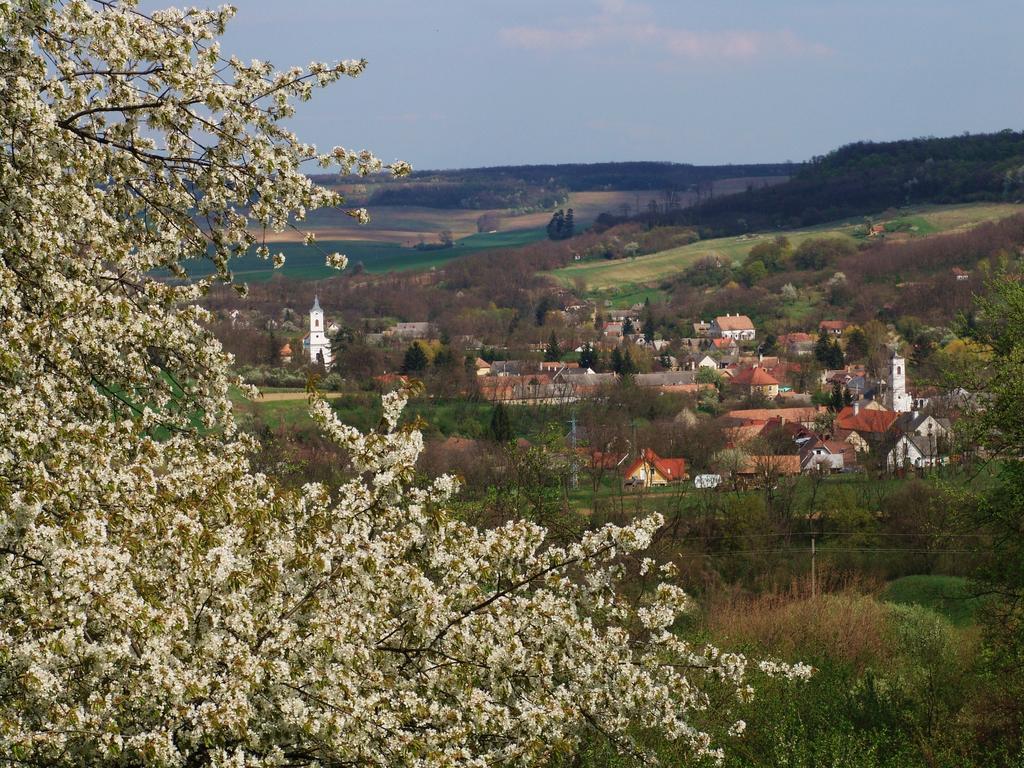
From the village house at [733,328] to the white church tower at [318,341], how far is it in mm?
52098

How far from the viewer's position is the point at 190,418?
9.93 meters

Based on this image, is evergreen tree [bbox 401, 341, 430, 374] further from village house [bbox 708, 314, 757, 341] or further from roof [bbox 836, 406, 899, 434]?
village house [bbox 708, 314, 757, 341]

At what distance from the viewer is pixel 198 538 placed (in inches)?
265

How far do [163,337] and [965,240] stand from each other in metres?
174

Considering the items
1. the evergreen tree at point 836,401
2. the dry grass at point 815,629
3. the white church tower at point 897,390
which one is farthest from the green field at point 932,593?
the white church tower at point 897,390

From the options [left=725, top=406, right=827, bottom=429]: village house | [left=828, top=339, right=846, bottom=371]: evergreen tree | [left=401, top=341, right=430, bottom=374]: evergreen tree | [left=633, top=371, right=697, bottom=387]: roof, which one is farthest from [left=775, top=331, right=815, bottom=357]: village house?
[left=401, top=341, right=430, bottom=374]: evergreen tree

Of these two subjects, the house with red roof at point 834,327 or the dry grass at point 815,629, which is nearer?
the dry grass at point 815,629

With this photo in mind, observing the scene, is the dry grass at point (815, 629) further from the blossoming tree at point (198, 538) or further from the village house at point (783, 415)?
the village house at point (783, 415)

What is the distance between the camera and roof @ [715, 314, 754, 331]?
159625 millimetres

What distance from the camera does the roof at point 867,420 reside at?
262 ft

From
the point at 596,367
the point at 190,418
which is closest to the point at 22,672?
the point at 190,418

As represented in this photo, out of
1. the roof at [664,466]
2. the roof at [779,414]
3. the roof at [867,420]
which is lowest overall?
the roof at [779,414]

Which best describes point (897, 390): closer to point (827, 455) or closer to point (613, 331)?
point (827, 455)

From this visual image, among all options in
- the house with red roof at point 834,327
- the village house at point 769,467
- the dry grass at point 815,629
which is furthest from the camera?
the house with red roof at point 834,327
